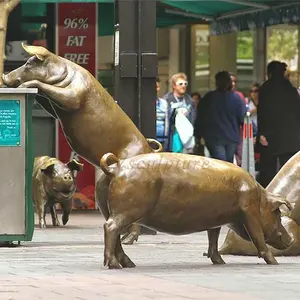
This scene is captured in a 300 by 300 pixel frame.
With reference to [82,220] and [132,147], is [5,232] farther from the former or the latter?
[82,220]

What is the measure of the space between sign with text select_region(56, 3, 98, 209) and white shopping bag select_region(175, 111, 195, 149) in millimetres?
1326

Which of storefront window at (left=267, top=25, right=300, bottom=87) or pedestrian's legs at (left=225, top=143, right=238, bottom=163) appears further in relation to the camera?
storefront window at (left=267, top=25, right=300, bottom=87)

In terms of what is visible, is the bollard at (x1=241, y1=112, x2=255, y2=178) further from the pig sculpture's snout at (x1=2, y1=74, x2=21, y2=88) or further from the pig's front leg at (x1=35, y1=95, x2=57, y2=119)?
the pig's front leg at (x1=35, y1=95, x2=57, y2=119)

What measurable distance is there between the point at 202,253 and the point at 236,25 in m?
9.48

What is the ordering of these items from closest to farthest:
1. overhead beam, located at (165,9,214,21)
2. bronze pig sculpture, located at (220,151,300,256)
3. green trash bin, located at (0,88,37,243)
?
1. bronze pig sculpture, located at (220,151,300,256)
2. green trash bin, located at (0,88,37,243)
3. overhead beam, located at (165,9,214,21)

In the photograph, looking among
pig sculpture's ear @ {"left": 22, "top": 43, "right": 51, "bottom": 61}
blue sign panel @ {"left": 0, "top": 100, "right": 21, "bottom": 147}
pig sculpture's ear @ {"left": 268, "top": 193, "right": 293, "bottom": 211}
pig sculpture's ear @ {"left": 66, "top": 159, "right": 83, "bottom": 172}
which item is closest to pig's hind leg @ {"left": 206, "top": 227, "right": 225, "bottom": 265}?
pig sculpture's ear @ {"left": 268, "top": 193, "right": 293, "bottom": 211}

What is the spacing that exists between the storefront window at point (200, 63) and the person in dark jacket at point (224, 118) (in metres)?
7.23

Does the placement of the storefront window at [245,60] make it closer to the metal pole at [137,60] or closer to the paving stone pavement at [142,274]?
the metal pole at [137,60]

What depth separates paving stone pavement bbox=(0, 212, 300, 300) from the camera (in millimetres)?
8562

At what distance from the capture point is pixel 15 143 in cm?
1303

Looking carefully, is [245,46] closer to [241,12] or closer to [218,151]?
[241,12]

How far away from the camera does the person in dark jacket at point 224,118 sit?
1955 cm

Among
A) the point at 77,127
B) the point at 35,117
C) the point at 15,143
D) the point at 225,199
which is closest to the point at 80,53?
the point at 35,117

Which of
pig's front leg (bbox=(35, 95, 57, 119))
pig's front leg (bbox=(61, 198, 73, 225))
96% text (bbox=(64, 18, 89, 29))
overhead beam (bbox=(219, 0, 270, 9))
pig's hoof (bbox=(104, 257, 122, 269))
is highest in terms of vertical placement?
overhead beam (bbox=(219, 0, 270, 9))
